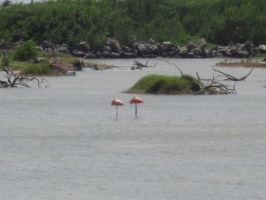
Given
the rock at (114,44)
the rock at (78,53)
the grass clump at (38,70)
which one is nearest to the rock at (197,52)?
the rock at (114,44)

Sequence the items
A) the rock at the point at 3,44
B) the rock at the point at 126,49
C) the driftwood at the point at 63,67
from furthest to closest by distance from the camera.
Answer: the rock at the point at 126,49
the rock at the point at 3,44
the driftwood at the point at 63,67

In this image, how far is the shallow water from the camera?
19.4 meters

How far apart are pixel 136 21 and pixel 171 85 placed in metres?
69.5

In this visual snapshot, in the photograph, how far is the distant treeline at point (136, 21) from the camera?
9294cm

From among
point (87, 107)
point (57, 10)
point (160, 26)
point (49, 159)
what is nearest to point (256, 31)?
point (160, 26)

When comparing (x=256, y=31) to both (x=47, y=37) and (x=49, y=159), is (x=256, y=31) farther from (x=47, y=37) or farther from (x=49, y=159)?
(x=49, y=159)

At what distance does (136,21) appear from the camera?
10956cm

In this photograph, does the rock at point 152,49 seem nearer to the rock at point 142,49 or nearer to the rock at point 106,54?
the rock at point 142,49

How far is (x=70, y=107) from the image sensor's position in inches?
1474

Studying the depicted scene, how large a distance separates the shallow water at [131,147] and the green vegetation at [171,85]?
40cm

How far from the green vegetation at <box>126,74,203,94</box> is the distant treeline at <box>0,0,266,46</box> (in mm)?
47392

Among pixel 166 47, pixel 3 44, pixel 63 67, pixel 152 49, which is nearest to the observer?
pixel 63 67

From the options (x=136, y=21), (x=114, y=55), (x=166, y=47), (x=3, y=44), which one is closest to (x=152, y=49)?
(x=166, y=47)

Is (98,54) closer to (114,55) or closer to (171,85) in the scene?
(114,55)
